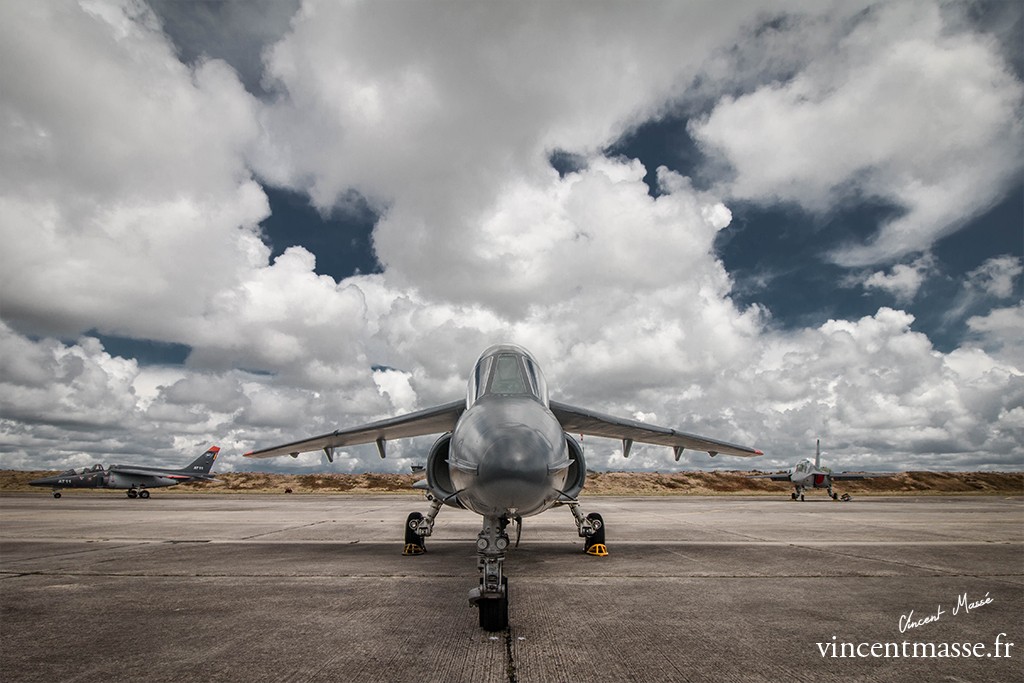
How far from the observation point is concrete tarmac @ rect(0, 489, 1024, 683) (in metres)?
3.86

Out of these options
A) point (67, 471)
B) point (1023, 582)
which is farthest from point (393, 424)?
point (67, 471)

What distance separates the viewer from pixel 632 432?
1159cm

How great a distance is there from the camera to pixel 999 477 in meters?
96.9

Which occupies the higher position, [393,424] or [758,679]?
[393,424]

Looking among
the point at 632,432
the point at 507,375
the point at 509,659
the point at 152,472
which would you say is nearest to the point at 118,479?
the point at 152,472

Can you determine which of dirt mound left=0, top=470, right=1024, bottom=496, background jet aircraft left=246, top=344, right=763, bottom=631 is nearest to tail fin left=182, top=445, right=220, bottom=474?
dirt mound left=0, top=470, right=1024, bottom=496

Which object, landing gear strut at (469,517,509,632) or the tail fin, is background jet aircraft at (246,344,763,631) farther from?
the tail fin

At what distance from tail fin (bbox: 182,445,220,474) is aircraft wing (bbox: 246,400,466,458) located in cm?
3660

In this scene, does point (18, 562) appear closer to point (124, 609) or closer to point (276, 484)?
point (124, 609)

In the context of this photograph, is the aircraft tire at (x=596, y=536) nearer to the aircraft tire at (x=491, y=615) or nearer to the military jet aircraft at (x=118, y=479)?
the aircraft tire at (x=491, y=615)

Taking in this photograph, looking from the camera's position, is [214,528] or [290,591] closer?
[290,591]

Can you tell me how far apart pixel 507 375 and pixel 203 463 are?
1796 inches

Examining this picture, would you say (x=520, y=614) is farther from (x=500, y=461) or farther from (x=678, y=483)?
(x=678, y=483)

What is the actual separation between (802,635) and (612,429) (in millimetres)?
6638
